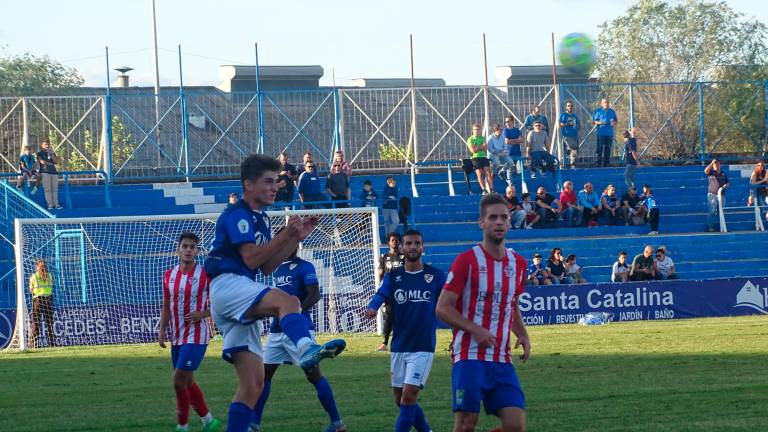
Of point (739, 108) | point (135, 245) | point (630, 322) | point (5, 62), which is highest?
point (5, 62)

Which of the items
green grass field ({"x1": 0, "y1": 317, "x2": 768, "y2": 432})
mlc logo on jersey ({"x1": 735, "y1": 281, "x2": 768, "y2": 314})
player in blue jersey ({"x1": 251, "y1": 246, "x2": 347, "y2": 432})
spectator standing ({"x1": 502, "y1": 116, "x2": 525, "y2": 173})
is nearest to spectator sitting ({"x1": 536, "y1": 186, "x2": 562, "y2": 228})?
spectator standing ({"x1": 502, "y1": 116, "x2": 525, "y2": 173})

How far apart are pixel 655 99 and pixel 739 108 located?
2.68 m

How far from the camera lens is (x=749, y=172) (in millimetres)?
Result: 37531

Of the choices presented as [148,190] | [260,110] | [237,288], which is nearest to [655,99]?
[260,110]

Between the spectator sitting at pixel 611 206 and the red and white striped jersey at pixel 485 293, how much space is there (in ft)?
83.0

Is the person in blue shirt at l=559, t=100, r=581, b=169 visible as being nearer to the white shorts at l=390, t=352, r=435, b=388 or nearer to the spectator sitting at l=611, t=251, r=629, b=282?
the spectator sitting at l=611, t=251, r=629, b=282

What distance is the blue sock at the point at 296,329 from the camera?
24.2 ft

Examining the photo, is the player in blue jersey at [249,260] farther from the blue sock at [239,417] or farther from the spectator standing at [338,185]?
the spectator standing at [338,185]

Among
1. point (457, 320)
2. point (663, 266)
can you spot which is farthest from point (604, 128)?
point (457, 320)

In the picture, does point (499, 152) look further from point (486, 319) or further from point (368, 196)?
point (486, 319)

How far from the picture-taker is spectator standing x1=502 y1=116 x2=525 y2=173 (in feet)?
110

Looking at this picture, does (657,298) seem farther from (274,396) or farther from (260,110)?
(274,396)

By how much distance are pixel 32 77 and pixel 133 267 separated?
2773cm

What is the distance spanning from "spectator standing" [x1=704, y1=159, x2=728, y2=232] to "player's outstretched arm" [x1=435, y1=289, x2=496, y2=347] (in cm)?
2692
